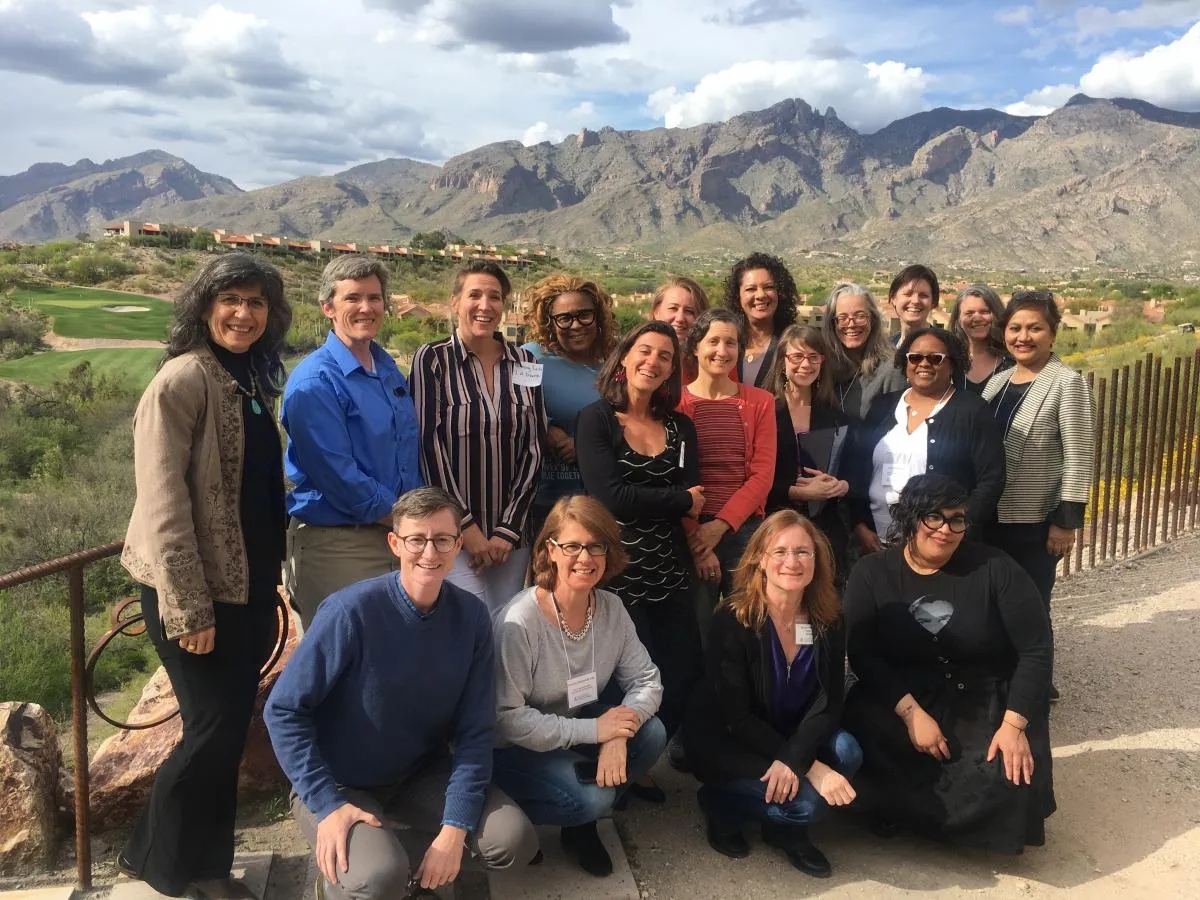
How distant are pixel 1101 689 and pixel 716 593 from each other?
238 centimetres

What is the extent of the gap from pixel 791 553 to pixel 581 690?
2.92 ft

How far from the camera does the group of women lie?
2842 millimetres

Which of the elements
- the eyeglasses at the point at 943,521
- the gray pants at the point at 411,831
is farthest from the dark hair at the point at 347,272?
the eyeglasses at the point at 943,521

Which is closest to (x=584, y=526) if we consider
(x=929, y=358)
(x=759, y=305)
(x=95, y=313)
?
(x=929, y=358)

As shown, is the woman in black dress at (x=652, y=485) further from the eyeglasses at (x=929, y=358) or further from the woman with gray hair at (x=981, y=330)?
the woman with gray hair at (x=981, y=330)

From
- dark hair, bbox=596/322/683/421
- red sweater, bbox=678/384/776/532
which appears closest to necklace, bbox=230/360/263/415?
dark hair, bbox=596/322/683/421

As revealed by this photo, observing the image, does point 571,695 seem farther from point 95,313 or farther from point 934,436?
point 95,313

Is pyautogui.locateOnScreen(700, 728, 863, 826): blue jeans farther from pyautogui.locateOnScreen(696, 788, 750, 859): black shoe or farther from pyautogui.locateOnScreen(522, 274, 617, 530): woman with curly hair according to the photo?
pyautogui.locateOnScreen(522, 274, 617, 530): woman with curly hair

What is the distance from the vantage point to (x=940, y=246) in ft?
363

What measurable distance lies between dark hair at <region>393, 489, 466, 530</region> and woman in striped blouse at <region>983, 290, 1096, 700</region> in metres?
2.70

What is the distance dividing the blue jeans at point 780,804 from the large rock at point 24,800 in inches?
93.8

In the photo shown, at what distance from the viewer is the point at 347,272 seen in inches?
127

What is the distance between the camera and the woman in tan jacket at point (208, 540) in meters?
2.51

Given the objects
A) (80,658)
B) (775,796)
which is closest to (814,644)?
(775,796)
